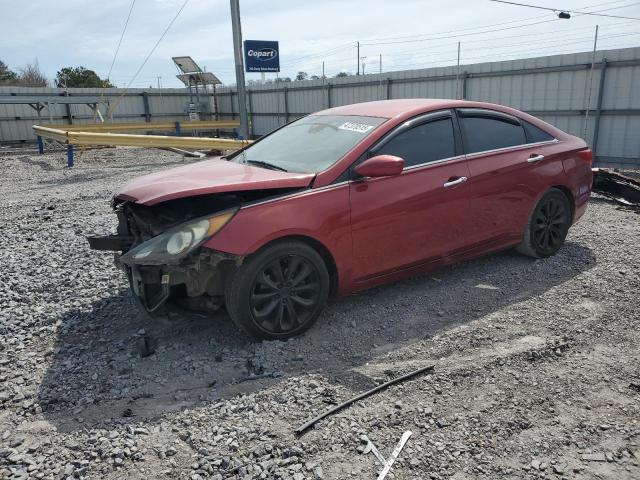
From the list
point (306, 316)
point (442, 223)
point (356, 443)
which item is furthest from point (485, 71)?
point (356, 443)

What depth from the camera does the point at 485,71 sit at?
1404 centimetres

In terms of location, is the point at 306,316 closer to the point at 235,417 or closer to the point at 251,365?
the point at 251,365

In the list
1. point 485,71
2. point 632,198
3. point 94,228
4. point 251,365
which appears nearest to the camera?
point 251,365

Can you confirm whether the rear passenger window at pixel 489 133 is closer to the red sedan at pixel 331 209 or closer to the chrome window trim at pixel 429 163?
the red sedan at pixel 331 209

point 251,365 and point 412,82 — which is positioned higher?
point 412,82

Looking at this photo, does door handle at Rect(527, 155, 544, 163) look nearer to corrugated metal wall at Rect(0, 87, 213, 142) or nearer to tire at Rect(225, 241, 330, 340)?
tire at Rect(225, 241, 330, 340)

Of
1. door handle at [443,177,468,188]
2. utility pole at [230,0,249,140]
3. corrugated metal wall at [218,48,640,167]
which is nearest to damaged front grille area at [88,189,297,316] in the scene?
door handle at [443,177,468,188]

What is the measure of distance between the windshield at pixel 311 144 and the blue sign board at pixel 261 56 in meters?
14.4

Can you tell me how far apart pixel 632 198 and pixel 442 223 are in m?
5.06

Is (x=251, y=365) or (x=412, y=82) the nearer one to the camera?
(x=251, y=365)

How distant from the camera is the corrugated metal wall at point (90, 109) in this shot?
22188 mm

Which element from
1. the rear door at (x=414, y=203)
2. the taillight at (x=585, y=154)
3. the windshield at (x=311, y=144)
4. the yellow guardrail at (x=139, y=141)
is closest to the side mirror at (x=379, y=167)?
the rear door at (x=414, y=203)

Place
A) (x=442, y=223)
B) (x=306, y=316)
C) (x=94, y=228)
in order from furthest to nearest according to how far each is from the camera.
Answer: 1. (x=94, y=228)
2. (x=442, y=223)
3. (x=306, y=316)

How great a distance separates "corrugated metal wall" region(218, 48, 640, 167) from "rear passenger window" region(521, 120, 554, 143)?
298 inches
